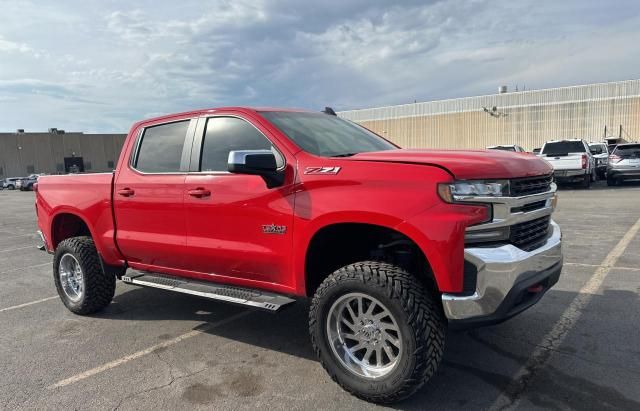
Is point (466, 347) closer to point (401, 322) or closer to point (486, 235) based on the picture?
point (401, 322)

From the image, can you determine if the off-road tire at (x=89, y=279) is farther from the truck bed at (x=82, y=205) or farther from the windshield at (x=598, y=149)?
the windshield at (x=598, y=149)

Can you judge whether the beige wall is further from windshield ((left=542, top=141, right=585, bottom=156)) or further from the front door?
the front door

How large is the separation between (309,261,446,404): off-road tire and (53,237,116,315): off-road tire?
10.1 feet

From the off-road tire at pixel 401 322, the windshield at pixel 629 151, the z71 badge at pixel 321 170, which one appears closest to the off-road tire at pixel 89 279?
the z71 badge at pixel 321 170

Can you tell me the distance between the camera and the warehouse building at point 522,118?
50.2 m

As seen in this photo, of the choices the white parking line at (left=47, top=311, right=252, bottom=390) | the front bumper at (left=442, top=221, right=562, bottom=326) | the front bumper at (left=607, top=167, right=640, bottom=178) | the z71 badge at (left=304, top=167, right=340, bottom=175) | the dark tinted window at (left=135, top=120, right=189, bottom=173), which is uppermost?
the dark tinted window at (left=135, top=120, right=189, bottom=173)

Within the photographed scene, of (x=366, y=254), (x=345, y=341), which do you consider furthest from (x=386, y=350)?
(x=366, y=254)

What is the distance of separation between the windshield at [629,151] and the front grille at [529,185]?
17.8 m

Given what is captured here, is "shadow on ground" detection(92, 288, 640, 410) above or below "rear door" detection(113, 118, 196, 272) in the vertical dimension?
below

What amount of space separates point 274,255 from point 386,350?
1.07m

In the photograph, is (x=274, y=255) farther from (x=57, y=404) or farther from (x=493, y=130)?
(x=493, y=130)

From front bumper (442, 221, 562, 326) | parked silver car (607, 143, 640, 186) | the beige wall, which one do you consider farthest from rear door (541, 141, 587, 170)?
the beige wall

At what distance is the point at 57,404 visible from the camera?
3.37 meters

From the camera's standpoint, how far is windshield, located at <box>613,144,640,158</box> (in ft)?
60.0
